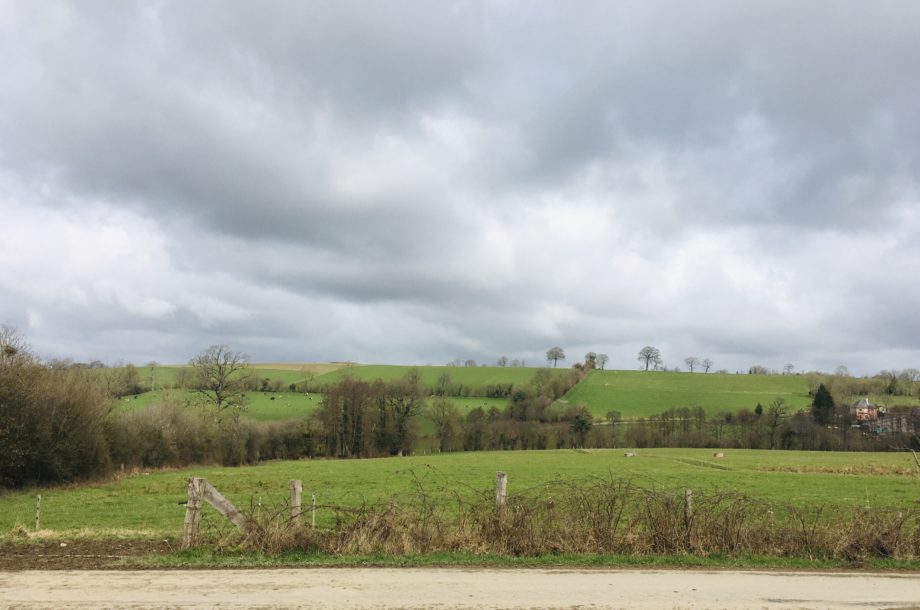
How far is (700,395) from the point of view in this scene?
121 metres

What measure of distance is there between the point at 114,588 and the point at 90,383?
122 feet

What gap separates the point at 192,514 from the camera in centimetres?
1412

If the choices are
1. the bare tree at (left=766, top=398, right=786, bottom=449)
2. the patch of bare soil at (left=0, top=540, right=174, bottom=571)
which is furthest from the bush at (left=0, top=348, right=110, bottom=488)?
the bare tree at (left=766, top=398, right=786, bottom=449)

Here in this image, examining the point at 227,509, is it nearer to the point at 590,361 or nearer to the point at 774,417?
the point at 774,417

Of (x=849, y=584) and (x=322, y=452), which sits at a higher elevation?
(x=849, y=584)

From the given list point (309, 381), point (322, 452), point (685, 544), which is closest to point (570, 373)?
point (309, 381)

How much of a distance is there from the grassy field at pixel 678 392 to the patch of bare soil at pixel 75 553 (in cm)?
10035

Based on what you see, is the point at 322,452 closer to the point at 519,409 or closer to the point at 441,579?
the point at 519,409

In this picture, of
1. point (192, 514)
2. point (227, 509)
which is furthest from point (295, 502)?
point (192, 514)

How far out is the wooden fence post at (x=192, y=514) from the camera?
13.9 meters

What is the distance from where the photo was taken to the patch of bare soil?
42.3 feet

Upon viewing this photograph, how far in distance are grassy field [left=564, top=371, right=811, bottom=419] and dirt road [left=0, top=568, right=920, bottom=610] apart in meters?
99.9

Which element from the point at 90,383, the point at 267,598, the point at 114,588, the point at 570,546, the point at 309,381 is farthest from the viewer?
the point at 309,381

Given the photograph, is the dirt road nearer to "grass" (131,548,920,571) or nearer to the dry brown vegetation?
"grass" (131,548,920,571)
